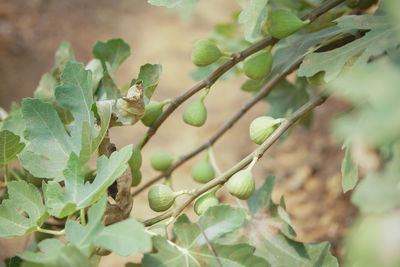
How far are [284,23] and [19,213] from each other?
363 millimetres

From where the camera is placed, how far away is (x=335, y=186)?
1.38 m

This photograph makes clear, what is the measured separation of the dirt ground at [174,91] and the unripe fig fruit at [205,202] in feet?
2.42

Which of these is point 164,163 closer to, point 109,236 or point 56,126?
point 56,126

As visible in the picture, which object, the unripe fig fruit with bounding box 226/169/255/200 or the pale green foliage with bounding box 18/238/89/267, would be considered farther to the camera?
the unripe fig fruit with bounding box 226/169/255/200

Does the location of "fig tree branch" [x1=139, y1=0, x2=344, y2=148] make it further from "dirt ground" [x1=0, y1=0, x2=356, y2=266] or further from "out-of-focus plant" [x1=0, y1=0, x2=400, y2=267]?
"dirt ground" [x1=0, y1=0, x2=356, y2=266]

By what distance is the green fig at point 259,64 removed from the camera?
1.83ft

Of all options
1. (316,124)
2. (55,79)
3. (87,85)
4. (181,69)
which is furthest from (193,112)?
(181,69)

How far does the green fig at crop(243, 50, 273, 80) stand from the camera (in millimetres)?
559

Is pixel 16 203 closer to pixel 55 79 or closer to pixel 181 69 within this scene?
pixel 55 79

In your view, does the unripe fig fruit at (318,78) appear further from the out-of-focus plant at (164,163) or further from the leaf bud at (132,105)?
the leaf bud at (132,105)

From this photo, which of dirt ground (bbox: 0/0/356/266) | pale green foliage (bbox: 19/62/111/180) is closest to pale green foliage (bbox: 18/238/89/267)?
pale green foliage (bbox: 19/62/111/180)

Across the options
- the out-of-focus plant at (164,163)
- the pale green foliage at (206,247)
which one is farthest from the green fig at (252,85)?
the pale green foliage at (206,247)

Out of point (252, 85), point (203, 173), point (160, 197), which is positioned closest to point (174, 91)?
point (252, 85)

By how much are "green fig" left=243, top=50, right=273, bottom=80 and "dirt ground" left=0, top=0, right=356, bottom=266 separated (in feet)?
2.38
